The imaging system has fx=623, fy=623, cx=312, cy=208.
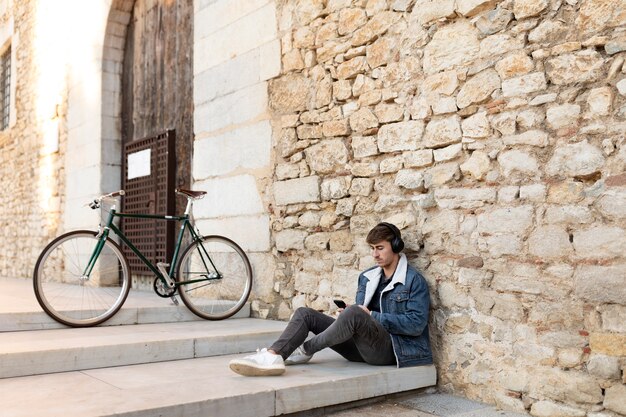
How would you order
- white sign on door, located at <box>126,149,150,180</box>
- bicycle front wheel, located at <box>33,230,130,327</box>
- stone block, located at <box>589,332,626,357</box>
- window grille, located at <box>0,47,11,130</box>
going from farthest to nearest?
window grille, located at <box>0,47,11,130</box>, white sign on door, located at <box>126,149,150,180</box>, bicycle front wheel, located at <box>33,230,130,327</box>, stone block, located at <box>589,332,626,357</box>

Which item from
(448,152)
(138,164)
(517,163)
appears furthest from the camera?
(138,164)

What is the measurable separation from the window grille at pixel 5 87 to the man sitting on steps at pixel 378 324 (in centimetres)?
943

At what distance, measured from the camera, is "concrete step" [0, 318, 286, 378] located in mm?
3480

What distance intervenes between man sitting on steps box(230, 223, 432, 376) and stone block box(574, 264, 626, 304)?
2.99ft

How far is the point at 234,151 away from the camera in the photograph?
5.62m

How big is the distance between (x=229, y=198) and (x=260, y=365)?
97.6 inches

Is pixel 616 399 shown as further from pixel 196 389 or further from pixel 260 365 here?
pixel 196 389

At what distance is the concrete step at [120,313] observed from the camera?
4.23 meters

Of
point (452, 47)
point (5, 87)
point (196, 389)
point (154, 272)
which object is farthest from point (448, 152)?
point (5, 87)

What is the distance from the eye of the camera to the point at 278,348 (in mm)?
3564

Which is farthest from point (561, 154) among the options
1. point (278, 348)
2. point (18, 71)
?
point (18, 71)

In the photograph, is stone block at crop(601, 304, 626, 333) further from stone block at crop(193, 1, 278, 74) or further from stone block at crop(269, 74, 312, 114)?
stone block at crop(193, 1, 278, 74)

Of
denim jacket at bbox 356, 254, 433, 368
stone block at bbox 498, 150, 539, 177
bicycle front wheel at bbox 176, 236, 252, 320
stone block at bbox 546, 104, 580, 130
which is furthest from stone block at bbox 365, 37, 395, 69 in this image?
bicycle front wheel at bbox 176, 236, 252, 320

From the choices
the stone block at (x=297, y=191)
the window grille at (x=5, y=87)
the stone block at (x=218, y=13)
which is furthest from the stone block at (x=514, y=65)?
the window grille at (x=5, y=87)
